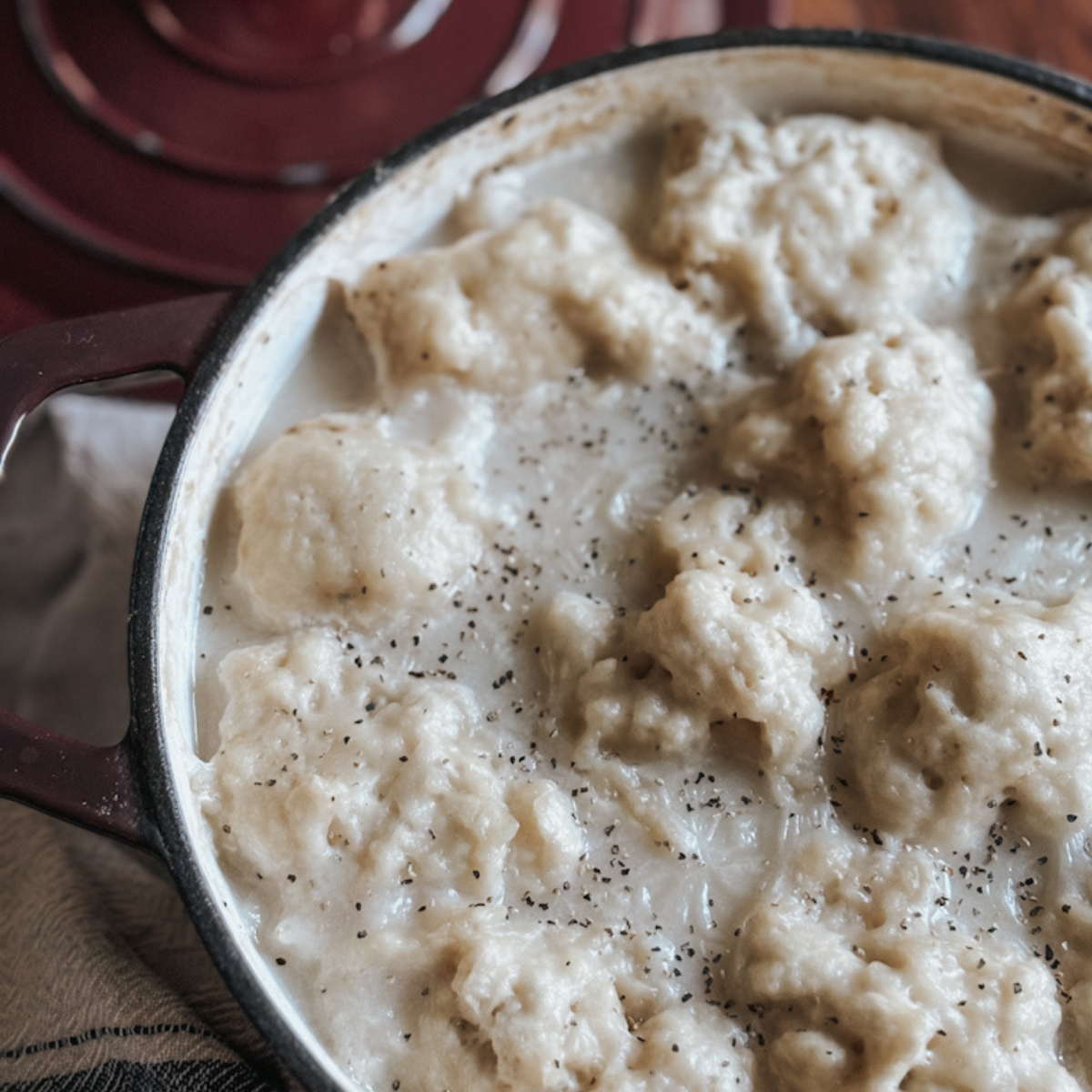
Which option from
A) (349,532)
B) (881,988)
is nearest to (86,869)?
(349,532)

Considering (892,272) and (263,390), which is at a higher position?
(892,272)

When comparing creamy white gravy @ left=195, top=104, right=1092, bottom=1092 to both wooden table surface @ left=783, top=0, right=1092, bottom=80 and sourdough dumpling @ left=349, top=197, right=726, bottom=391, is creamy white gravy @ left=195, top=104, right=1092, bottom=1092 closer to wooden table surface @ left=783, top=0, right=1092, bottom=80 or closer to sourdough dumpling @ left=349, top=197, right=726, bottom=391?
sourdough dumpling @ left=349, top=197, right=726, bottom=391

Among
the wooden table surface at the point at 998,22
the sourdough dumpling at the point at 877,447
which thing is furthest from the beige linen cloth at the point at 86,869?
the wooden table surface at the point at 998,22

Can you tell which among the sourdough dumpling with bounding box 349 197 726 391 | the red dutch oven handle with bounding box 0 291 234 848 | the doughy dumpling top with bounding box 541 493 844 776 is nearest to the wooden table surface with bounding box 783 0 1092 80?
the sourdough dumpling with bounding box 349 197 726 391

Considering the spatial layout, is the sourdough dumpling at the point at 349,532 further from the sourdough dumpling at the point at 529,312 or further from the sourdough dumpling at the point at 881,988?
the sourdough dumpling at the point at 881,988

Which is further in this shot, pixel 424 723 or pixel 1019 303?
pixel 1019 303

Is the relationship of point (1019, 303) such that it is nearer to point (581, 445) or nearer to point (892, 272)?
point (892, 272)

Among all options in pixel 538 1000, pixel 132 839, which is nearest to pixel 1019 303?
pixel 538 1000
